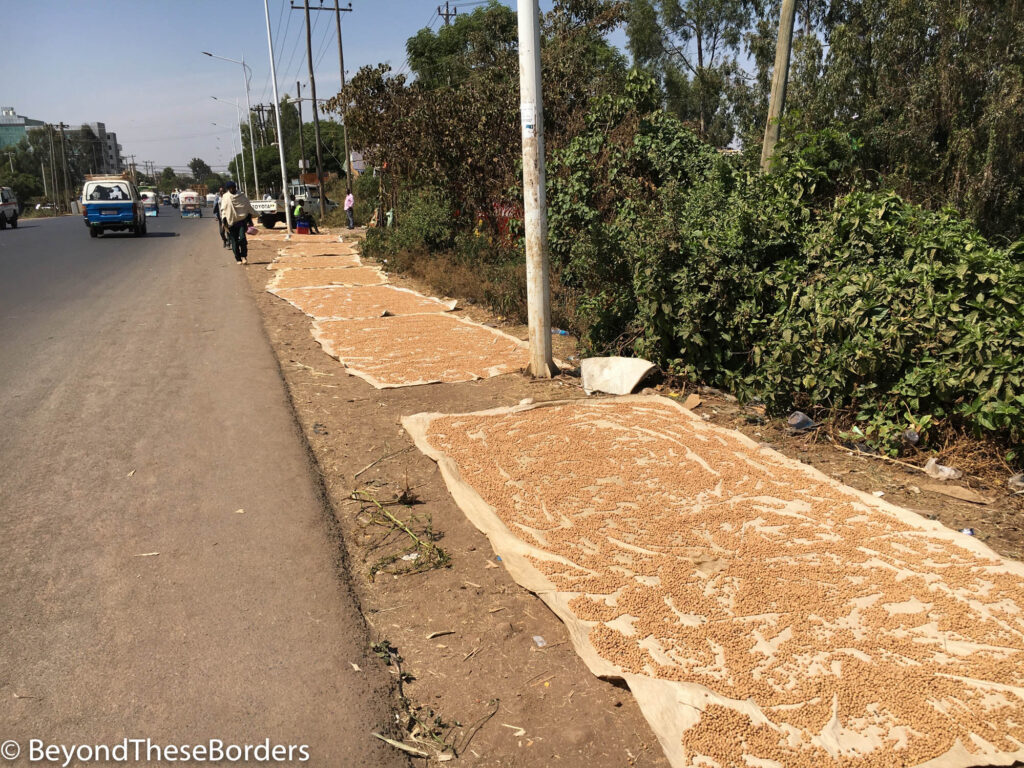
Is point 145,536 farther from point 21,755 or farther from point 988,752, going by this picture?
point 988,752

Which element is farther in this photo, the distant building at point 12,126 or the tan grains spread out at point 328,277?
the distant building at point 12,126

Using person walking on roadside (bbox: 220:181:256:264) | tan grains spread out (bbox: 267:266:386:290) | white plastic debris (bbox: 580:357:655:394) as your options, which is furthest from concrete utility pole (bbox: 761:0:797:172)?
person walking on roadside (bbox: 220:181:256:264)

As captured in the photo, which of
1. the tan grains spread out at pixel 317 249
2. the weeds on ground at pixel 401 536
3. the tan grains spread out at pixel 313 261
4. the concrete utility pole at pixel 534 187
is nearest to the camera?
the weeds on ground at pixel 401 536

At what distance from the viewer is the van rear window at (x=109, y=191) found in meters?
26.6

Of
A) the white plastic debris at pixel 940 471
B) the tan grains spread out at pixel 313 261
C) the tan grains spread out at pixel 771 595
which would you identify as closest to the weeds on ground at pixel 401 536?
the tan grains spread out at pixel 771 595

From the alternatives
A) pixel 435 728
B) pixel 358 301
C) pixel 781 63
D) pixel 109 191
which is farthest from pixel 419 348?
pixel 109 191

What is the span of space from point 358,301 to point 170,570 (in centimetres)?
812

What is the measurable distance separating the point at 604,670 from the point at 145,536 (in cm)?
250

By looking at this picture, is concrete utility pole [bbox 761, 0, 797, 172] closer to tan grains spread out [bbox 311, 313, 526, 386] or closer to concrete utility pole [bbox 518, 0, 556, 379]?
tan grains spread out [bbox 311, 313, 526, 386]

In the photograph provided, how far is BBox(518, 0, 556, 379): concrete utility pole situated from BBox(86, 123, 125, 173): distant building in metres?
136

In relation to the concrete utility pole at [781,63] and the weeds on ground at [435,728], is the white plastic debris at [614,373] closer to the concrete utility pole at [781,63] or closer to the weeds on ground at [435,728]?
the weeds on ground at [435,728]

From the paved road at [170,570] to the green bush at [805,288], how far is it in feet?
10.6

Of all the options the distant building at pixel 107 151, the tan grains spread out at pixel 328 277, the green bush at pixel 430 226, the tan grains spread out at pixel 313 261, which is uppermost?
the distant building at pixel 107 151

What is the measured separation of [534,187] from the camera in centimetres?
644
